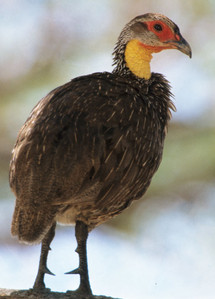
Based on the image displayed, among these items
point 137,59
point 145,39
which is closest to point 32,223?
point 137,59

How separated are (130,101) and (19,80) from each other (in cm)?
378

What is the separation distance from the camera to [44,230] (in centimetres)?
587

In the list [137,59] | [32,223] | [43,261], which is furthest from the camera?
[137,59]

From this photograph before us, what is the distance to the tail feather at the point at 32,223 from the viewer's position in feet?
19.0

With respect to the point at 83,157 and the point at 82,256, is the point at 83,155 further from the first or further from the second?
the point at 82,256

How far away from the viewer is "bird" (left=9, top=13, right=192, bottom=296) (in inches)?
225

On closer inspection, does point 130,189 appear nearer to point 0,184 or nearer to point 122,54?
point 122,54

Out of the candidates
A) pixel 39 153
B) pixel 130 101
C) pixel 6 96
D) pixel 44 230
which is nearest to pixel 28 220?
pixel 44 230

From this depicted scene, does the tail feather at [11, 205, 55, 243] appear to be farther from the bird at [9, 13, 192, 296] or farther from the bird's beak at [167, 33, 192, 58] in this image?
the bird's beak at [167, 33, 192, 58]

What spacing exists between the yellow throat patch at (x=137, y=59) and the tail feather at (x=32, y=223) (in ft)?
5.28

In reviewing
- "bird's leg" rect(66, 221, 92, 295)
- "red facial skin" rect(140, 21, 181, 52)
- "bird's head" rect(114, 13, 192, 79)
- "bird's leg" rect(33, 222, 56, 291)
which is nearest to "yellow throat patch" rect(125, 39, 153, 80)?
"bird's head" rect(114, 13, 192, 79)

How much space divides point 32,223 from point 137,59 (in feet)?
5.92

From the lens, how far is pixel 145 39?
682cm

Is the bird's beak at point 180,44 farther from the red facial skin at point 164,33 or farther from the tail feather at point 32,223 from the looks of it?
the tail feather at point 32,223
